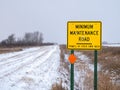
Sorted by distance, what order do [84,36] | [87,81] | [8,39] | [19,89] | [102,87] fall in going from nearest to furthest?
[84,36], [102,87], [19,89], [87,81], [8,39]

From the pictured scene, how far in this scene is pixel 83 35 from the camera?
8586 mm

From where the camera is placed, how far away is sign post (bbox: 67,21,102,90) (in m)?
8.58

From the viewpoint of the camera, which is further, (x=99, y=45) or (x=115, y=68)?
(x=115, y=68)

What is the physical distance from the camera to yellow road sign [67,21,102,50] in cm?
859

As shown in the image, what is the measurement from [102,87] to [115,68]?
12.1 metres

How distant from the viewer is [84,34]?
28.2ft

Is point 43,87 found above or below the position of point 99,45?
below

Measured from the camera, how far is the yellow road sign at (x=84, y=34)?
8.59 metres

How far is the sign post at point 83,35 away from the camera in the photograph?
8578 millimetres

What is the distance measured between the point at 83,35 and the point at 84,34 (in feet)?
0.11

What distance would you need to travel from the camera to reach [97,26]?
8641mm

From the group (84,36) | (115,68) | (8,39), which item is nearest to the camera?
(84,36)

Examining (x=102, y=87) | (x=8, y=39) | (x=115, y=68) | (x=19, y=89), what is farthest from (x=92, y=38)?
(x=8, y=39)

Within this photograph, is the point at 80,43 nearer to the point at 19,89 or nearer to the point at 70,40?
the point at 70,40
